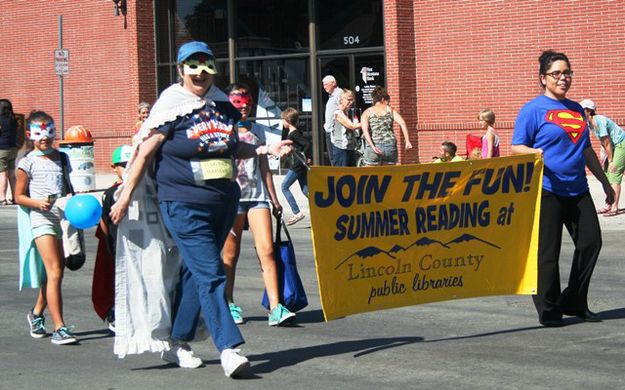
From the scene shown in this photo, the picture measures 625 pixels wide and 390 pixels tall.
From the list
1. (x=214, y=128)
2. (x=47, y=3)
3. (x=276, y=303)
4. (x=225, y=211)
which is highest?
(x=47, y=3)

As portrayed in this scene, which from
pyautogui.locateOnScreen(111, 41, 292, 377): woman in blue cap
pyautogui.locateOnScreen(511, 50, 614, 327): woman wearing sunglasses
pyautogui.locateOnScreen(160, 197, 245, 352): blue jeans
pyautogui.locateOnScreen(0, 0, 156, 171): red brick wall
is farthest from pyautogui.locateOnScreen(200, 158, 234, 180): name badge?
pyautogui.locateOnScreen(0, 0, 156, 171): red brick wall

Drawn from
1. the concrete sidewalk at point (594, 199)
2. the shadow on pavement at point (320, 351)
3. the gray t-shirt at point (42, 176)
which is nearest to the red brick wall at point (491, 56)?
the concrete sidewalk at point (594, 199)

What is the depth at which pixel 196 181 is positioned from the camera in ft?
23.8

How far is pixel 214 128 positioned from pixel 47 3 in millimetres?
23591

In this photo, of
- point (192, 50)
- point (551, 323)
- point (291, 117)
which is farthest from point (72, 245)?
point (291, 117)

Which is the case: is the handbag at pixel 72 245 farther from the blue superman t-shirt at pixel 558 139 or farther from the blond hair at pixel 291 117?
the blond hair at pixel 291 117

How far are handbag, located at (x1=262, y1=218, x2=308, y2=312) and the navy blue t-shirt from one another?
196 cm

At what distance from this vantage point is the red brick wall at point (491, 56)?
21422 millimetres

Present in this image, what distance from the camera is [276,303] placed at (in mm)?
9062

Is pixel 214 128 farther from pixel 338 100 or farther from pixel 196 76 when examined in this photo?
pixel 338 100

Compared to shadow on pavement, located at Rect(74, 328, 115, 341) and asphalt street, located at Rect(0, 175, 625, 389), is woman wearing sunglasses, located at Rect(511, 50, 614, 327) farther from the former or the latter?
shadow on pavement, located at Rect(74, 328, 115, 341)

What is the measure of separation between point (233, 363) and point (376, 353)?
3.82ft

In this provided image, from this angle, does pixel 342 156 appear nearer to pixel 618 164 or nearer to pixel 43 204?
pixel 618 164

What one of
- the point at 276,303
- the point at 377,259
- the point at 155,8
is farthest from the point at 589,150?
the point at 155,8
